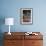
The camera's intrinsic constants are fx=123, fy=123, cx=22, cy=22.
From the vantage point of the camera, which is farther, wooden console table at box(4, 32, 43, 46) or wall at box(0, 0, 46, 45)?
wall at box(0, 0, 46, 45)

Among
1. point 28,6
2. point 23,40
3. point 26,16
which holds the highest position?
point 28,6

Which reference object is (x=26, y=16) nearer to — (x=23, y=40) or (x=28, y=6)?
(x=28, y=6)

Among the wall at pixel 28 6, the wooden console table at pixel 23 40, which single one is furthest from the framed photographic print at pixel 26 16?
the wooden console table at pixel 23 40

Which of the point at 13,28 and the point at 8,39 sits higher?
the point at 13,28

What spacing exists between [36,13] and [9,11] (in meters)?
0.97

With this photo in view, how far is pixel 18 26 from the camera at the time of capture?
446 centimetres

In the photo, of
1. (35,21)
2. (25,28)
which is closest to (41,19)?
(35,21)

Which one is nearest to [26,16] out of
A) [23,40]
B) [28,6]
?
[28,6]

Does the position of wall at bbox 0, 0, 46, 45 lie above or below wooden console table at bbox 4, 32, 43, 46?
above

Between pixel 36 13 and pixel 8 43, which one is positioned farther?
pixel 36 13

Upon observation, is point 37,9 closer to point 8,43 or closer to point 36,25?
point 36,25

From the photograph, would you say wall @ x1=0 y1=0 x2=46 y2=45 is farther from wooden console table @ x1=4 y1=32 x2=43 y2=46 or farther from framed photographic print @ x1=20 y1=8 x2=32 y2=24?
wooden console table @ x1=4 y1=32 x2=43 y2=46

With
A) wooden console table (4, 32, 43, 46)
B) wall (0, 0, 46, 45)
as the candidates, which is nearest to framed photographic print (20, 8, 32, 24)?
wall (0, 0, 46, 45)

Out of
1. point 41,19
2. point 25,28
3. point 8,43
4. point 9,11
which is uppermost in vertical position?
point 9,11
